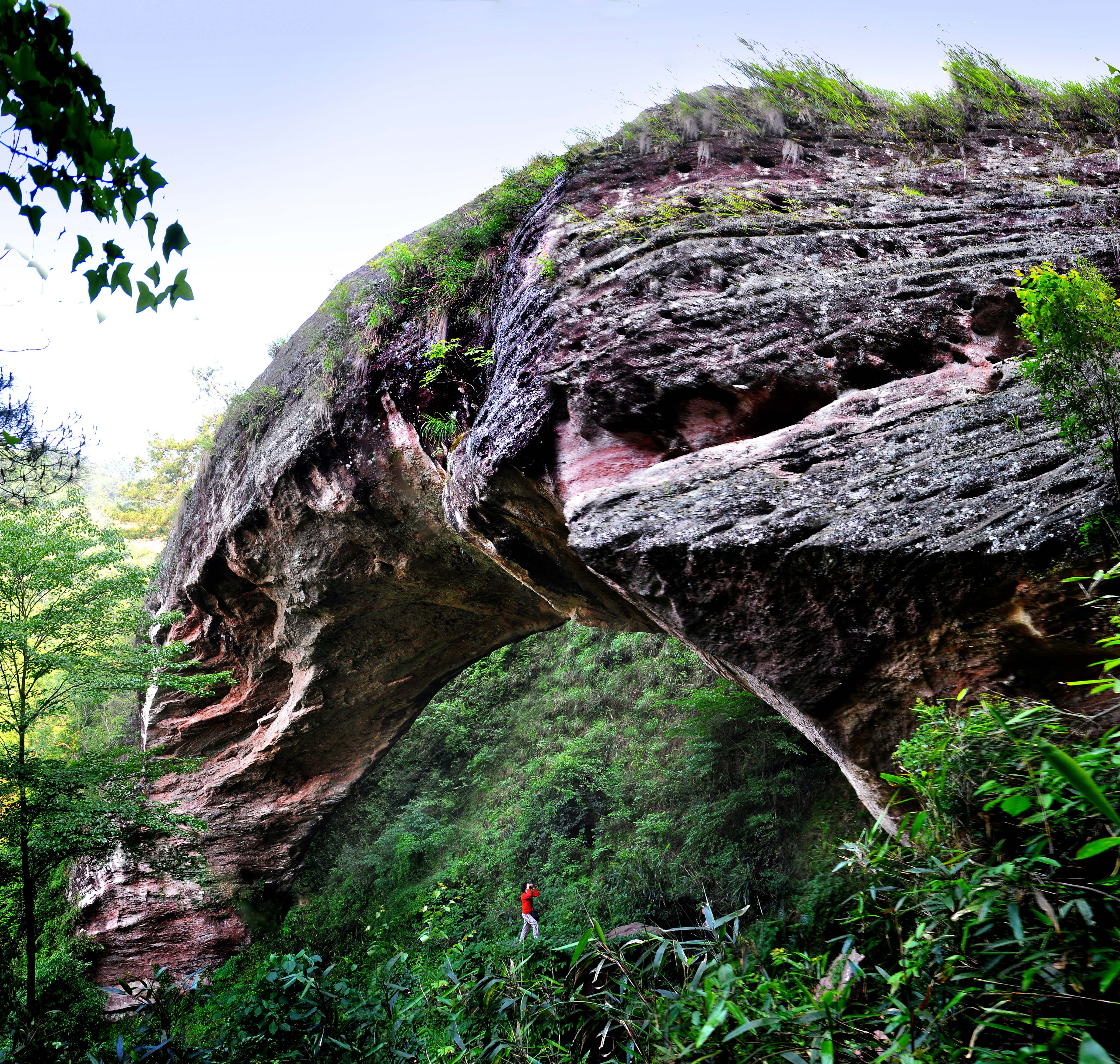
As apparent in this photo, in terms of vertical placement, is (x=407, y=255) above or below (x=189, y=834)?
above

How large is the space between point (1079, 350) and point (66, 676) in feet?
31.2

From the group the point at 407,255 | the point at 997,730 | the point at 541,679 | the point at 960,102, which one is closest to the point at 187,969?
the point at 541,679

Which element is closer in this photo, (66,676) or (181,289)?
(181,289)

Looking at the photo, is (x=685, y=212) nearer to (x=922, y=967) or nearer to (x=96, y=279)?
(x=96, y=279)

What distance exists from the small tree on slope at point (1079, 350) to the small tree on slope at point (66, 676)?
824 cm

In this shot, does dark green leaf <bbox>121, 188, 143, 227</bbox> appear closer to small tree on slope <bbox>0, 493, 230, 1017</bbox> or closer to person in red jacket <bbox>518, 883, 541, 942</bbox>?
small tree on slope <bbox>0, 493, 230, 1017</bbox>

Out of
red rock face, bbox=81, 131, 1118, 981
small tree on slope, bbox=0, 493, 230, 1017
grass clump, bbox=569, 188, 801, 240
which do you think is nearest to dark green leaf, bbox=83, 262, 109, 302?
red rock face, bbox=81, 131, 1118, 981

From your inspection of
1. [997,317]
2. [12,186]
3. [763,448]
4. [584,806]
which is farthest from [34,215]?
[584,806]

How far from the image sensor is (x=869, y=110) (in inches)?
226

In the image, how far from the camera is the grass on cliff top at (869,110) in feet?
18.3

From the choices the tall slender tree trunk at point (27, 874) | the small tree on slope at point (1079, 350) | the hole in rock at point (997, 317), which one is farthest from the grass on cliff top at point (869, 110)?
the tall slender tree trunk at point (27, 874)

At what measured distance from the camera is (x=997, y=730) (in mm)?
1815

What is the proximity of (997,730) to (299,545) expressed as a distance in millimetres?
7170

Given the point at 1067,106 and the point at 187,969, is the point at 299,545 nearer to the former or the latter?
the point at 187,969
